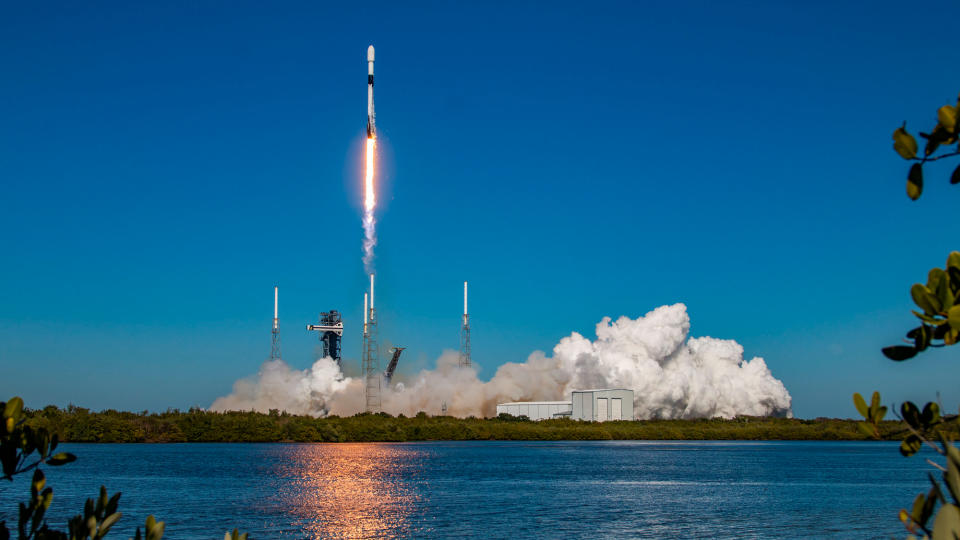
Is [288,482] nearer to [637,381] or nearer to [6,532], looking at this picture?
[6,532]

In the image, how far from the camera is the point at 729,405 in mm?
153000

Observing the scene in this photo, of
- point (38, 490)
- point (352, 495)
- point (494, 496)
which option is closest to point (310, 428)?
point (352, 495)

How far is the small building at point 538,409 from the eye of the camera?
13738cm

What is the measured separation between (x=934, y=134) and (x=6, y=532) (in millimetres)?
7924

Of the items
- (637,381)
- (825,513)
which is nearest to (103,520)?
(825,513)

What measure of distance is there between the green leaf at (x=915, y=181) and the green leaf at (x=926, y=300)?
59 centimetres

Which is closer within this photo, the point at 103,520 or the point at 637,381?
the point at 103,520

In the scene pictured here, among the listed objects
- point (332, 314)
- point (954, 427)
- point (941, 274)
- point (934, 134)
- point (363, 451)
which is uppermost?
point (332, 314)

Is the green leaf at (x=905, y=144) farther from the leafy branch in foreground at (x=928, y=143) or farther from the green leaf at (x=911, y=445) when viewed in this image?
the green leaf at (x=911, y=445)

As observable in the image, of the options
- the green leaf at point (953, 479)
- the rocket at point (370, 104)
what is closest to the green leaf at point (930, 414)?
the green leaf at point (953, 479)

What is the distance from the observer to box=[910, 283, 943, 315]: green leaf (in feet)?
18.4

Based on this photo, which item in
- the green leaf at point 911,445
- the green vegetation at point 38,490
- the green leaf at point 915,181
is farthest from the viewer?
the green vegetation at point 38,490

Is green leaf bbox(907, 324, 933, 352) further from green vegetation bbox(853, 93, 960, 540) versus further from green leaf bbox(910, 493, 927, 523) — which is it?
green leaf bbox(910, 493, 927, 523)

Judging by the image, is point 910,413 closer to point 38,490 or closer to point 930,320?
point 930,320
